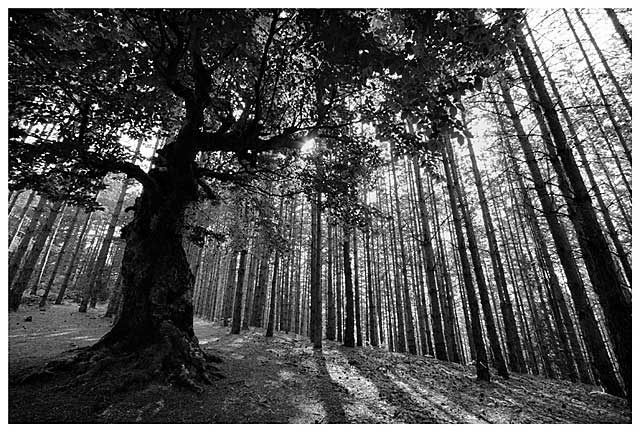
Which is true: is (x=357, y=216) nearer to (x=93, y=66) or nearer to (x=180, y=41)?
(x=180, y=41)

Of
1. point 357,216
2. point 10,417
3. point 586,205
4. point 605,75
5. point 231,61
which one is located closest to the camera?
point 10,417

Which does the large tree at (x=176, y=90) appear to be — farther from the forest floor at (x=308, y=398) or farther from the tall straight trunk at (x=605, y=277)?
the tall straight trunk at (x=605, y=277)

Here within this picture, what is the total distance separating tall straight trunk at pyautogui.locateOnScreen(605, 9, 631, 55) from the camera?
725 cm

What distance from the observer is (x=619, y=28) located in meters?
7.52

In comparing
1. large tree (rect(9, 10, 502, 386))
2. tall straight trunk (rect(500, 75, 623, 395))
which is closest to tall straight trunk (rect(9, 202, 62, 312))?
large tree (rect(9, 10, 502, 386))

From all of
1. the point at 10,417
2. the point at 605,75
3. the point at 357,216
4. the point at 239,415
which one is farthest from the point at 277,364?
the point at 605,75

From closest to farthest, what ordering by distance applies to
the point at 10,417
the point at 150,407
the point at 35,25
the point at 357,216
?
1. the point at 35,25
2. the point at 10,417
3. the point at 150,407
4. the point at 357,216

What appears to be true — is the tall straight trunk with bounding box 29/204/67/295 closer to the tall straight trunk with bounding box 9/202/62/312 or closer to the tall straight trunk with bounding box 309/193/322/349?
the tall straight trunk with bounding box 9/202/62/312

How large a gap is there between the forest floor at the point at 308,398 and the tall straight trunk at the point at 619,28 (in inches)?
325

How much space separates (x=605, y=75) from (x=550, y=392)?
29.4ft

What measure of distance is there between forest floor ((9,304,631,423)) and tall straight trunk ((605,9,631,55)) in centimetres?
826

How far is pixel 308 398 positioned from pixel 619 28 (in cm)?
1141

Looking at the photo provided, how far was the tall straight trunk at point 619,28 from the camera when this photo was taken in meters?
7.25
